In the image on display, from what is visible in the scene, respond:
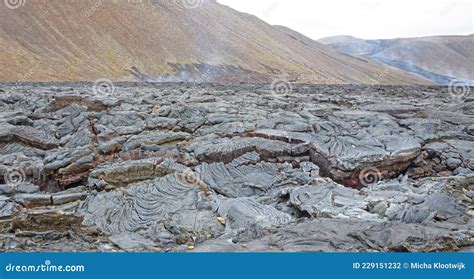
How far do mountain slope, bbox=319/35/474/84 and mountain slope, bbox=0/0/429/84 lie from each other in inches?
1843

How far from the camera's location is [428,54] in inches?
6535

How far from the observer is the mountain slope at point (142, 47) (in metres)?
60.2

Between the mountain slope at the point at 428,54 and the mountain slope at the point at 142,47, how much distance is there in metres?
46.8

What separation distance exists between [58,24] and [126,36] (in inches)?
418

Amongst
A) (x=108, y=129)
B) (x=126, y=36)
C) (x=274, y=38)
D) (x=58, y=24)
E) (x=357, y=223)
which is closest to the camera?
(x=357, y=223)

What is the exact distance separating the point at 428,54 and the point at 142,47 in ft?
402

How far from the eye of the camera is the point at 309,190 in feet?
32.6

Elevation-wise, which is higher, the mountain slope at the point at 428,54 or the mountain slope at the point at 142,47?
the mountain slope at the point at 428,54

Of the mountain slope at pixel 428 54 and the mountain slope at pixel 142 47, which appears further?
the mountain slope at pixel 428 54

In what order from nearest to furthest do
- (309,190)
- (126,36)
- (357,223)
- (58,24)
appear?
(357,223) → (309,190) → (58,24) → (126,36)

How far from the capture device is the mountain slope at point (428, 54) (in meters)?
152

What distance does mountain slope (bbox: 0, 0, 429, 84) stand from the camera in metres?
60.2

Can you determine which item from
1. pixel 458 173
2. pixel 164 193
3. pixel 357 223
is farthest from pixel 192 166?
pixel 458 173

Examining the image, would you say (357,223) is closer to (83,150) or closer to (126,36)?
(83,150)
